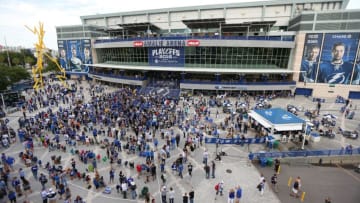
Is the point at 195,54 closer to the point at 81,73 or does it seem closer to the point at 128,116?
the point at 128,116

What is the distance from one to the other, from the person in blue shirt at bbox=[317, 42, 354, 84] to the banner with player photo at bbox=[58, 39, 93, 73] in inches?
2114

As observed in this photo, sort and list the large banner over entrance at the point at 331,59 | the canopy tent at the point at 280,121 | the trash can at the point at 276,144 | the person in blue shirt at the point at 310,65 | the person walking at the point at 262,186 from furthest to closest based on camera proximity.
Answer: the person in blue shirt at the point at 310,65 < the large banner over entrance at the point at 331,59 < the canopy tent at the point at 280,121 < the trash can at the point at 276,144 < the person walking at the point at 262,186

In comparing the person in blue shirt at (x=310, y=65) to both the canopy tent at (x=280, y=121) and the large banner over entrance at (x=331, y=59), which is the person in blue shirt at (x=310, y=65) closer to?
the large banner over entrance at (x=331, y=59)

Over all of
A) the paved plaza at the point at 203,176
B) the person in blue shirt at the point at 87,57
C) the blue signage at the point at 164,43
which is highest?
the blue signage at the point at 164,43

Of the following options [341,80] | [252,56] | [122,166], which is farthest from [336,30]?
[122,166]

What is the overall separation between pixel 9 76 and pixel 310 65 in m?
59.3

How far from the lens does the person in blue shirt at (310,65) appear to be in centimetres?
3600

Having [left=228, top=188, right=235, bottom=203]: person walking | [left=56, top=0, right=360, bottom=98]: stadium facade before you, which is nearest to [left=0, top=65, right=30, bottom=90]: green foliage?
[left=56, top=0, right=360, bottom=98]: stadium facade

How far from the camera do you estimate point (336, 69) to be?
35.7 m

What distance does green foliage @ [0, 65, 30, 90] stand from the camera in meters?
34.7

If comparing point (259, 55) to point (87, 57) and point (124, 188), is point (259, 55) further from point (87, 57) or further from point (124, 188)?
point (87, 57)

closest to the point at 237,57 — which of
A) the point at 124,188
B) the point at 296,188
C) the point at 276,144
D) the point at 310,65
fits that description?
the point at 310,65

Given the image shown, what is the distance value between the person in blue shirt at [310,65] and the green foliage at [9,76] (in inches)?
2154

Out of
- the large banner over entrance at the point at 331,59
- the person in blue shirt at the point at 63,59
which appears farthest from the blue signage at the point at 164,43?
the person in blue shirt at the point at 63,59
